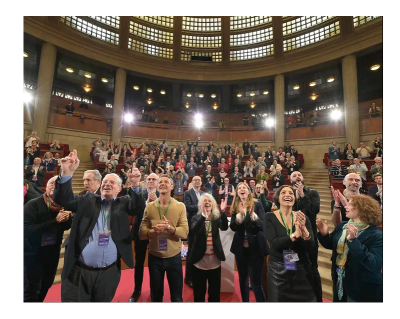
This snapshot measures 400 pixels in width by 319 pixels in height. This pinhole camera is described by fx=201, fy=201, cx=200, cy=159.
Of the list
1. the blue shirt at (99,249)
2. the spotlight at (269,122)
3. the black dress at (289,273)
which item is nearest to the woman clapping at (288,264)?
the black dress at (289,273)

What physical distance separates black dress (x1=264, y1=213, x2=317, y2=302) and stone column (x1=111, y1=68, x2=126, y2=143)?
1193cm

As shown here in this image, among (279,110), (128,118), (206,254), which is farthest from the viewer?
(128,118)

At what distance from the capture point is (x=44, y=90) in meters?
10.5

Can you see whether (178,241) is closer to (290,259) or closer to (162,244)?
(162,244)

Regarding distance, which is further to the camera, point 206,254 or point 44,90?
point 44,90

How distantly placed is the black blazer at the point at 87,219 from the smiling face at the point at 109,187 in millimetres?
68

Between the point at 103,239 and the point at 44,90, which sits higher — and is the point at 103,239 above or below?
below

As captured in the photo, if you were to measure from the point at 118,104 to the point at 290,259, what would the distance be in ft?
43.1

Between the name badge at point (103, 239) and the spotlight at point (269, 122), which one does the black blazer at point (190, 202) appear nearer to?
the name badge at point (103, 239)

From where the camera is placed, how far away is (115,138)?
39.8ft

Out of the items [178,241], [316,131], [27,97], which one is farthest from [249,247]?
[27,97]

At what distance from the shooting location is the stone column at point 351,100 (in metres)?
10.4

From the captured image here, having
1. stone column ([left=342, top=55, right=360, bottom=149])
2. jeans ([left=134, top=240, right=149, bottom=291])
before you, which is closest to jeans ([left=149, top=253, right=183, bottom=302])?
jeans ([left=134, top=240, right=149, bottom=291])

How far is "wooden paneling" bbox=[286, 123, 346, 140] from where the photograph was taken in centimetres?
1119
